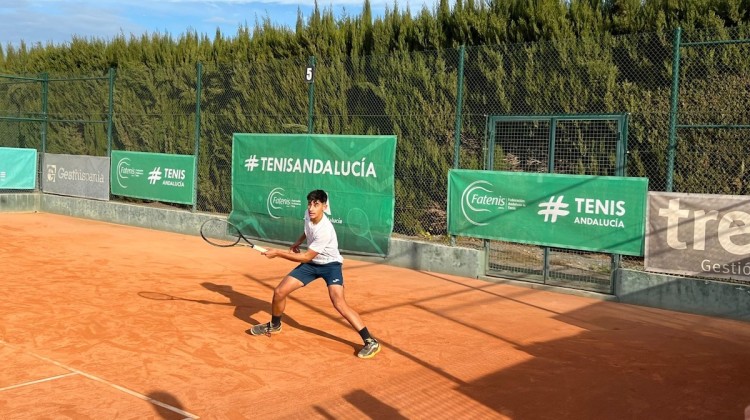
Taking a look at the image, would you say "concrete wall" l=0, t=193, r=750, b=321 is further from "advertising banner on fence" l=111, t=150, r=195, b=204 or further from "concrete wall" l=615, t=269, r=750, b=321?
"advertising banner on fence" l=111, t=150, r=195, b=204

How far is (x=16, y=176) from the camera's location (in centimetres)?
1936

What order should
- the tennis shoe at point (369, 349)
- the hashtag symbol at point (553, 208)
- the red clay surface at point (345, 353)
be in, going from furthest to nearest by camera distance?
the hashtag symbol at point (553, 208)
the tennis shoe at point (369, 349)
the red clay surface at point (345, 353)

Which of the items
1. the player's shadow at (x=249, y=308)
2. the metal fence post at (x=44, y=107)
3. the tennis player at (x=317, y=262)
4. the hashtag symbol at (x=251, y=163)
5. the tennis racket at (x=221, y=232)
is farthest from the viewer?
the metal fence post at (x=44, y=107)

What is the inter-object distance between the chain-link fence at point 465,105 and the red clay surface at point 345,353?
2.68 metres

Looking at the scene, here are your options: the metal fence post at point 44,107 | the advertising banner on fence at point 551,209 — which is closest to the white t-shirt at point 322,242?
the advertising banner on fence at point 551,209

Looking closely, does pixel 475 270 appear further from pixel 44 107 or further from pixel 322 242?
pixel 44 107

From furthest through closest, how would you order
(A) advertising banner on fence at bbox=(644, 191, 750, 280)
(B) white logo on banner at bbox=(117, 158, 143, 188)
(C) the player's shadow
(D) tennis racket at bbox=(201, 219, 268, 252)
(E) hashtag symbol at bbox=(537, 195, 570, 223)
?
(B) white logo on banner at bbox=(117, 158, 143, 188) < (D) tennis racket at bbox=(201, 219, 268, 252) < (E) hashtag symbol at bbox=(537, 195, 570, 223) < (A) advertising banner on fence at bbox=(644, 191, 750, 280) < (C) the player's shadow

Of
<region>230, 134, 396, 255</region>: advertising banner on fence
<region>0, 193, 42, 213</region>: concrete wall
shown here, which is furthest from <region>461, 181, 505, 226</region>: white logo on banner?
<region>0, 193, 42, 213</region>: concrete wall

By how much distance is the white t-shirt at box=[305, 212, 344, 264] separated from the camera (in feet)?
22.9

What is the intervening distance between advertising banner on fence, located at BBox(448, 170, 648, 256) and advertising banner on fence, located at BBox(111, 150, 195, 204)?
707 cm

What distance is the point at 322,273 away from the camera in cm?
709

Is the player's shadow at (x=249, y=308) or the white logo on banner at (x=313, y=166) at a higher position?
the white logo on banner at (x=313, y=166)

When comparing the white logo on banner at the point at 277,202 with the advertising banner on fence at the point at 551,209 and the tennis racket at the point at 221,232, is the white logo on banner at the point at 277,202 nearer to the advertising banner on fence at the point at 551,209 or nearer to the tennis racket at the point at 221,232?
the tennis racket at the point at 221,232

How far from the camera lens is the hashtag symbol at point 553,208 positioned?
10438mm
